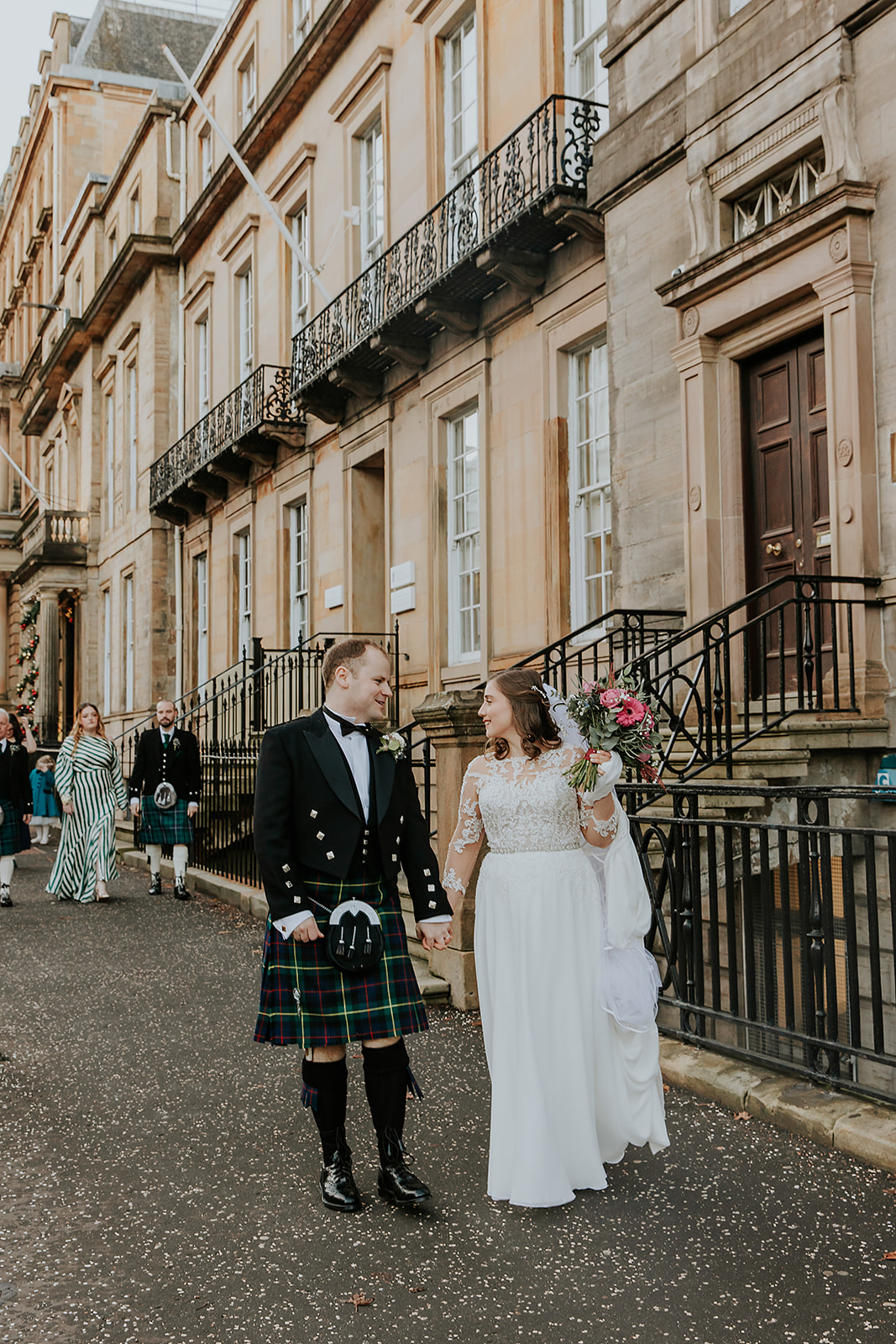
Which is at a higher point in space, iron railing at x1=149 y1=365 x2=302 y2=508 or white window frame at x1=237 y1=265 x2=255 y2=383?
white window frame at x1=237 y1=265 x2=255 y2=383

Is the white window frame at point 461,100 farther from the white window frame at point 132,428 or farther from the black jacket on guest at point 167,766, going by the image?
the white window frame at point 132,428

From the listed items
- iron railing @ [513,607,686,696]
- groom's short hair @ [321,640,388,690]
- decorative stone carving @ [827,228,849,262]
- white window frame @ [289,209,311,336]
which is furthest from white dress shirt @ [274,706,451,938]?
white window frame @ [289,209,311,336]

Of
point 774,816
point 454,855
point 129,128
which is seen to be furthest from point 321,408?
point 129,128

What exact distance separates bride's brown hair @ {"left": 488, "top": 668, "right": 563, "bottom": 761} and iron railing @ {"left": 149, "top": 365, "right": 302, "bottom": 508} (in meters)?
15.5

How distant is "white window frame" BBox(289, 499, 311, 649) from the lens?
19844 millimetres

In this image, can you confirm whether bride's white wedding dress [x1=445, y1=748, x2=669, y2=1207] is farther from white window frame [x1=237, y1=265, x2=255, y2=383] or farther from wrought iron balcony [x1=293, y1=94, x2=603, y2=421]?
white window frame [x1=237, y1=265, x2=255, y2=383]

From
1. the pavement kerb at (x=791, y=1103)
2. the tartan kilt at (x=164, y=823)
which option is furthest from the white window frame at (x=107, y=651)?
the pavement kerb at (x=791, y=1103)

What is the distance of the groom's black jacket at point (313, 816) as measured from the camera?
4.09 m

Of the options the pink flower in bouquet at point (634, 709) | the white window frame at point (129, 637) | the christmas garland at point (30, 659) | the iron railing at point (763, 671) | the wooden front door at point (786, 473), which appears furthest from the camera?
the christmas garland at point (30, 659)

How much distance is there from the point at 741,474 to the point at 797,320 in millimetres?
1310

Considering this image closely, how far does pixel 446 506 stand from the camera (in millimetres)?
15242

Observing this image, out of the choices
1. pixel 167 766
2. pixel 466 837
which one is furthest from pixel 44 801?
pixel 466 837

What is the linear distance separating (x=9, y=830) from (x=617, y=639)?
20.1ft

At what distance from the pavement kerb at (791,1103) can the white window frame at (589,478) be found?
7.16m
